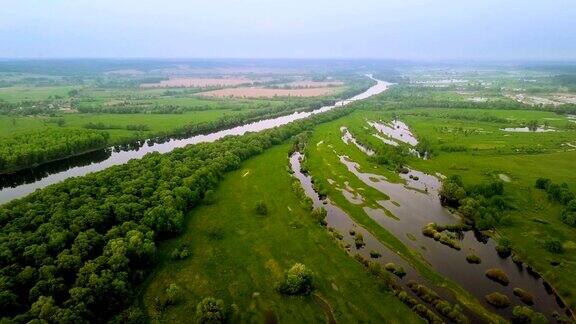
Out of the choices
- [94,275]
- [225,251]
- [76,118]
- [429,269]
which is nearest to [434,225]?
[429,269]

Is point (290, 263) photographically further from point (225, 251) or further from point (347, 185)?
point (347, 185)

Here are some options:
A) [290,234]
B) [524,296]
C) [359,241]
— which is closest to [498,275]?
[524,296]

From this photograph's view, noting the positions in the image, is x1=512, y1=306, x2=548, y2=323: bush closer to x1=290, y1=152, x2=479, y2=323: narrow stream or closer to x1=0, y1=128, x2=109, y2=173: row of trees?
x1=290, y1=152, x2=479, y2=323: narrow stream

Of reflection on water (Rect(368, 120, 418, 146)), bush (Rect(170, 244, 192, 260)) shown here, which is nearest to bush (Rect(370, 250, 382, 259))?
bush (Rect(170, 244, 192, 260))

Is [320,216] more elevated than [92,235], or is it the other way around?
[92,235]

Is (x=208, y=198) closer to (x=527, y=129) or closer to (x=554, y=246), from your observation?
(x=554, y=246)

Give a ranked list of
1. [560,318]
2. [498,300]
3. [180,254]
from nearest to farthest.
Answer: [560,318] < [498,300] < [180,254]

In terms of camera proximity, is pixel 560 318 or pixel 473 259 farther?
pixel 473 259

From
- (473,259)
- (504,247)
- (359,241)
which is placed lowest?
(473,259)
